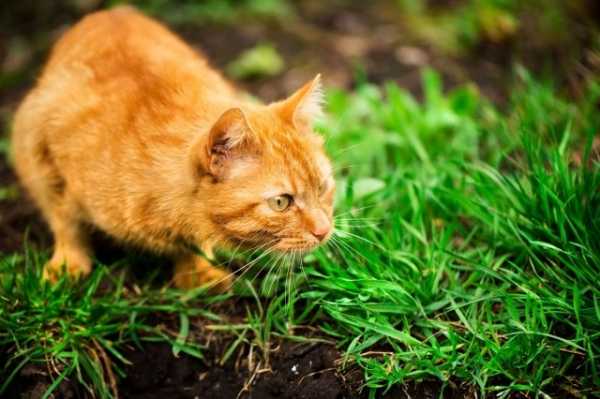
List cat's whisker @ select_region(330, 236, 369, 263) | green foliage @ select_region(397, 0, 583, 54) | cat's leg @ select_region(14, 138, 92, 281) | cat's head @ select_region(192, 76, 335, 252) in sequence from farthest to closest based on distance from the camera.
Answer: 1. green foliage @ select_region(397, 0, 583, 54)
2. cat's leg @ select_region(14, 138, 92, 281)
3. cat's whisker @ select_region(330, 236, 369, 263)
4. cat's head @ select_region(192, 76, 335, 252)

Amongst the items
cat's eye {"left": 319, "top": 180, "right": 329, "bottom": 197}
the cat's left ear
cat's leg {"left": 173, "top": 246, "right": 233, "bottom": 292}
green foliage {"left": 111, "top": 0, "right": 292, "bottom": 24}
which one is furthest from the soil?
the cat's left ear

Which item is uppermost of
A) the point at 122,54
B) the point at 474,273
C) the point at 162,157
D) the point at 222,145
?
the point at 122,54

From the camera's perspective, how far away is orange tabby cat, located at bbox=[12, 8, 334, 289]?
2420 mm

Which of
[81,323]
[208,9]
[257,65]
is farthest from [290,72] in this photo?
[81,323]

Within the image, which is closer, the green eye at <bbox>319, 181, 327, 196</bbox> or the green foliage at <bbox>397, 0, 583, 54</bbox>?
the green eye at <bbox>319, 181, 327, 196</bbox>

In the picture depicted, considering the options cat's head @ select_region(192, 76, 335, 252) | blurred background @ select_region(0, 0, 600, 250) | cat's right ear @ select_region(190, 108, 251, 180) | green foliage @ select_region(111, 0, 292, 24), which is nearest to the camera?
cat's right ear @ select_region(190, 108, 251, 180)

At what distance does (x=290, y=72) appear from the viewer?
4848 millimetres

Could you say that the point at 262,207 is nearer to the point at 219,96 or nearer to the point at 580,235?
the point at 219,96

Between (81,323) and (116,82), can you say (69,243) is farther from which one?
(116,82)

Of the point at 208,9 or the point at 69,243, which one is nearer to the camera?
the point at 69,243

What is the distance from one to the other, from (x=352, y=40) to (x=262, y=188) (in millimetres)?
3381

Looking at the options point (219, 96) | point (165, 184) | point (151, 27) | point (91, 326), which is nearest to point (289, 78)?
point (151, 27)

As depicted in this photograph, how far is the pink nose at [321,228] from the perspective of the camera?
96.3 inches

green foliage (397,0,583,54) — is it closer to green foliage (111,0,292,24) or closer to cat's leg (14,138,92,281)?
green foliage (111,0,292,24)
